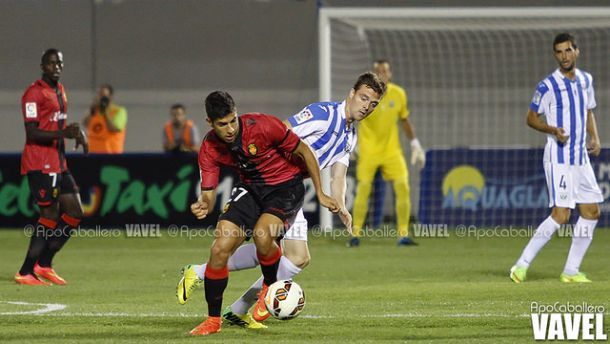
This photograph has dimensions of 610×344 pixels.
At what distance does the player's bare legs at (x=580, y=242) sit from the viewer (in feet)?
34.4

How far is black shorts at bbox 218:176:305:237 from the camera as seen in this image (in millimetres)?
7297

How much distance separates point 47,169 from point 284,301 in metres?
4.46

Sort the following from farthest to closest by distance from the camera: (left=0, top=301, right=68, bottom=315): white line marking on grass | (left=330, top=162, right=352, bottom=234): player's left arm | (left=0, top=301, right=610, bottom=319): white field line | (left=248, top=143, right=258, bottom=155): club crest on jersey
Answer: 1. (left=0, top=301, right=68, bottom=315): white line marking on grass
2. (left=330, top=162, right=352, bottom=234): player's left arm
3. (left=0, top=301, right=610, bottom=319): white field line
4. (left=248, top=143, right=258, bottom=155): club crest on jersey

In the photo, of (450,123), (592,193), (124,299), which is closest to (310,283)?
(124,299)

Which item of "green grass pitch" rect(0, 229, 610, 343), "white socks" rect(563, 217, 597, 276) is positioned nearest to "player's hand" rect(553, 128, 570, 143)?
"white socks" rect(563, 217, 597, 276)

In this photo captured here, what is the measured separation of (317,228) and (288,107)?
20.5ft

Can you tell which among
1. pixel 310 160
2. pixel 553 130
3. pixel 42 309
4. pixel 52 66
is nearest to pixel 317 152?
pixel 310 160

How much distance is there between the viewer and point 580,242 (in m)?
10.6

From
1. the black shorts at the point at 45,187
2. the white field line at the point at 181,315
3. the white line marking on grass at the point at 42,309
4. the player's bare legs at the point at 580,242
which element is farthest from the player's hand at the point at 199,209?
the player's bare legs at the point at 580,242

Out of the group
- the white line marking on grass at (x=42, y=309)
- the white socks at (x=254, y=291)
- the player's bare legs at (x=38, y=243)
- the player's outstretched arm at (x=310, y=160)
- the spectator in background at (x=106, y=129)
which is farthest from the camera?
the spectator in background at (x=106, y=129)

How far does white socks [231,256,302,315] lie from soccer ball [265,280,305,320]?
1.27 feet

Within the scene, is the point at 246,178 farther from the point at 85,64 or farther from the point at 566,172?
the point at 85,64

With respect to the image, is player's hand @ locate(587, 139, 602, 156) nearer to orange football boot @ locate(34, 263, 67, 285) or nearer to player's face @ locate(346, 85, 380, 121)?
player's face @ locate(346, 85, 380, 121)

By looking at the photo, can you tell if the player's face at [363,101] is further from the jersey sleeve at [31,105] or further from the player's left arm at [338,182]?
the jersey sleeve at [31,105]
